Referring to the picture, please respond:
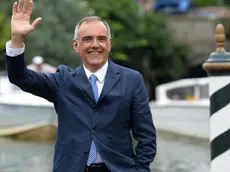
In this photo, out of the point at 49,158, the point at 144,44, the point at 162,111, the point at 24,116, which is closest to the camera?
the point at 49,158

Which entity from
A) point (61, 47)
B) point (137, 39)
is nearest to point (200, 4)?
point (137, 39)

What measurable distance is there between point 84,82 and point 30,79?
0.29 metres

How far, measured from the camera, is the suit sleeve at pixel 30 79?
401 cm

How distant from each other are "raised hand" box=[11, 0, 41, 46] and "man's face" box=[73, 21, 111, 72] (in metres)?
0.27

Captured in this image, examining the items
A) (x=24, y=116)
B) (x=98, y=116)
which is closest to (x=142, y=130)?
(x=98, y=116)

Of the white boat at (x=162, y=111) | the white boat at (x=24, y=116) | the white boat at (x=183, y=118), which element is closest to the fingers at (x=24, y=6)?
the white boat at (x=162, y=111)

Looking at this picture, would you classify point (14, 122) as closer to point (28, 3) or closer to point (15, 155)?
point (15, 155)

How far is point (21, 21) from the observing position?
13.3ft

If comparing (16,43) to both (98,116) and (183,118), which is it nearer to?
(98,116)

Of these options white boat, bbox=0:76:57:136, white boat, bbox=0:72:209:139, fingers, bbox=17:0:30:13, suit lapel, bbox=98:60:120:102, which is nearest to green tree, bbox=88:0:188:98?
white boat, bbox=0:72:209:139

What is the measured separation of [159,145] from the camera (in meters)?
14.3

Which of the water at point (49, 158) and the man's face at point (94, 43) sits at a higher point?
the man's face at point (94, 43)

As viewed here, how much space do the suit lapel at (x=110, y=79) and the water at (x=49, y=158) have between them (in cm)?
520

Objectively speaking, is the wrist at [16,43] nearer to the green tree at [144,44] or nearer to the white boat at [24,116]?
the white boat at [24,116]
